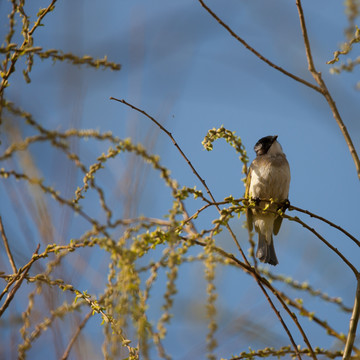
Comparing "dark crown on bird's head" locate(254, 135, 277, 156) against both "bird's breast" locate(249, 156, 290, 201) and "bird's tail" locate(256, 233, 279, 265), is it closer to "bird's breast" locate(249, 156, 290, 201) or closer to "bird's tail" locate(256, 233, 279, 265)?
"bird's breast" locate(249, 156, 290, 201)

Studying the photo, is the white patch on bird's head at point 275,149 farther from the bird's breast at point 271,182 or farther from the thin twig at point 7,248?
Answer: the thin twig at point 7,248

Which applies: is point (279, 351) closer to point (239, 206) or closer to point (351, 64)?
point (239, 206)

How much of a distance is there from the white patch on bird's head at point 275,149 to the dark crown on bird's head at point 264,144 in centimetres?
3

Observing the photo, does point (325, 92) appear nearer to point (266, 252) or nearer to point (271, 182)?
point (271, 182)

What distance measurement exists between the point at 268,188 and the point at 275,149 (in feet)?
2.12

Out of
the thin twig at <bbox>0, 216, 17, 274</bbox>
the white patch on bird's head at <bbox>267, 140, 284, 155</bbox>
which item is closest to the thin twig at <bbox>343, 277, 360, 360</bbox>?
the thin twig at <bbox>0, 216, 17, 274</bbox>

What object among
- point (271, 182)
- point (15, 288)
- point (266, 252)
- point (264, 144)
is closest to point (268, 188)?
point (271, 182)

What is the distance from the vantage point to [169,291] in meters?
2.25

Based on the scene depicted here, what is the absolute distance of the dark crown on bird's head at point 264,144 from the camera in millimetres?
5367

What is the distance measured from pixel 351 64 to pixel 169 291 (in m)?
1.22

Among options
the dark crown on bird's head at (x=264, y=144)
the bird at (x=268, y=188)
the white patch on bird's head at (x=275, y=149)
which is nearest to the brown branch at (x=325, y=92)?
the bird at (x=268, y=188)

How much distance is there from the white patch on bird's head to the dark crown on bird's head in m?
0.03

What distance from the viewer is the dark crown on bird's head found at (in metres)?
5.37

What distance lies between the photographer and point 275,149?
530cm
